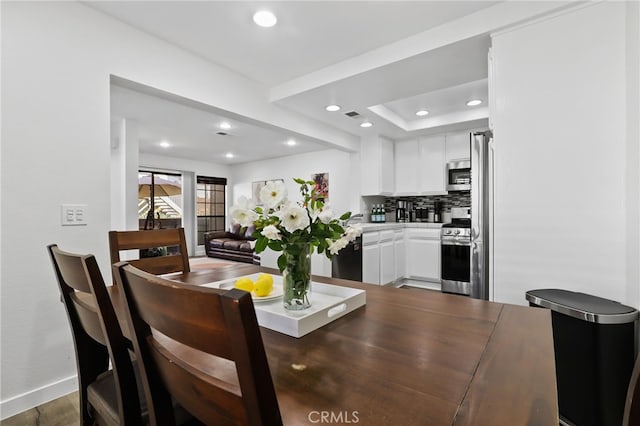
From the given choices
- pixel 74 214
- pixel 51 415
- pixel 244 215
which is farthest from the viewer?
pixel 74 214

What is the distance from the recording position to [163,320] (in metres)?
0.53

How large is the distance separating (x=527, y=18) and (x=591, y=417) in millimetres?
2173

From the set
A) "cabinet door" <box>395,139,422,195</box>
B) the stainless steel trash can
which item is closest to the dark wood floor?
the stainless steel trash can

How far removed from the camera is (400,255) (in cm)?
452

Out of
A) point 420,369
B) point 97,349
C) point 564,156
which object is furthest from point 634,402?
point 564,156

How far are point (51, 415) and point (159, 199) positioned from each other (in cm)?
635

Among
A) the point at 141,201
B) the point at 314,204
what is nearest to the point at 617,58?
the point at 314,204

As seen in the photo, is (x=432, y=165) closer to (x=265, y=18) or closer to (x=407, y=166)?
(x=407, y=166)

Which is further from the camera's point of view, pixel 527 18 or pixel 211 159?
pixel 211 159

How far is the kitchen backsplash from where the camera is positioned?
4.67m

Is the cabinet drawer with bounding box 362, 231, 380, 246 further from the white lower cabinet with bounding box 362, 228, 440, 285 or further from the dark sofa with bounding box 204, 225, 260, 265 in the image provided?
the dark sofa with bounding box 204, 225, 260, 265

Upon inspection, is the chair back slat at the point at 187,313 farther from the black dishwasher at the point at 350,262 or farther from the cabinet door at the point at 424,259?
the cabinet door at the point at 424,259

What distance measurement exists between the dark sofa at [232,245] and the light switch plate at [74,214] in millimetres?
4022

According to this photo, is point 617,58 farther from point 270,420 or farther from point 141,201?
point 141,201
